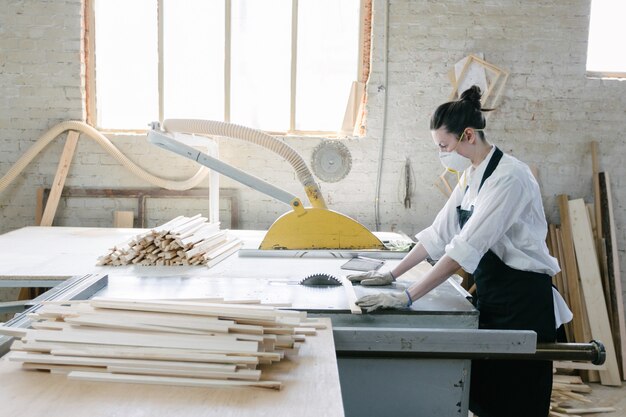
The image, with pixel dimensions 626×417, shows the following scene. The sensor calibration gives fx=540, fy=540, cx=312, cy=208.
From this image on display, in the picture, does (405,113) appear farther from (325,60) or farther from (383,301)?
(383,301)

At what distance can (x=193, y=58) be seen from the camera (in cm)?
468

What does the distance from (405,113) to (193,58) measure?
1.90 metres

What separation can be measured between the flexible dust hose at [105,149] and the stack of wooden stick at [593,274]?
10.3ft

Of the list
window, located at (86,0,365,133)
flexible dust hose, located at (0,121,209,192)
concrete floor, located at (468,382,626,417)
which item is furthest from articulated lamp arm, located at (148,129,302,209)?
concrete floor, located at (468,382,626,417)

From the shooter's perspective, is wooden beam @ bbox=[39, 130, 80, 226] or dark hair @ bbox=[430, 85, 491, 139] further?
wooden beam @ bbox=[39, 130, 80, 226]

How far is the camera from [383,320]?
2041 mm

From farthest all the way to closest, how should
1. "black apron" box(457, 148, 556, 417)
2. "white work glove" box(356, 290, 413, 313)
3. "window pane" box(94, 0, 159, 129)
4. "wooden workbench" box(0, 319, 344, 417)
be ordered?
"window pane" box(94, 0, 159, 129)
"black apron" box(457, 148, 556, 417)
"white work glove" box(356, 290, 413, 313)
"wooden workbench" box(0, 319, 344, 417)

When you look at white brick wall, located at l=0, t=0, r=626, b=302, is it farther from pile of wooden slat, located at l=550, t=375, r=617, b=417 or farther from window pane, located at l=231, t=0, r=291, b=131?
pile of wooden slat, located at l=550, t=375, r=617, b=417

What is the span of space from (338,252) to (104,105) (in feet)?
9.19

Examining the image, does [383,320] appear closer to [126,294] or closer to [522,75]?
[126,294]

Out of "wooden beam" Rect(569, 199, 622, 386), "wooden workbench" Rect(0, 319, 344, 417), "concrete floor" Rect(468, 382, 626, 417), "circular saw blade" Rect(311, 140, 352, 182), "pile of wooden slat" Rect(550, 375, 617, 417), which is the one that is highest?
"circular saw blade" Rect(311, 140, 352, 182)

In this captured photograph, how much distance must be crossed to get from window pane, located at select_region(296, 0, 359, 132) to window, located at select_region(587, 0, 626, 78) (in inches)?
82.5

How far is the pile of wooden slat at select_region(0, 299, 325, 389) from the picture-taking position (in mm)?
1399

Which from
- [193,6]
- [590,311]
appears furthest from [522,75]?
[193,6]
